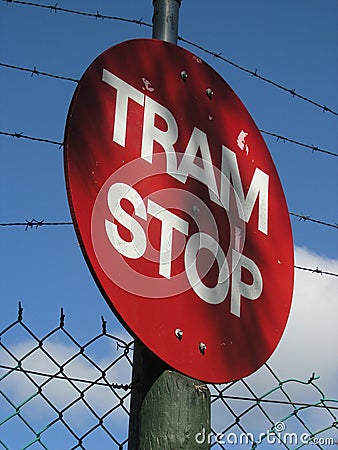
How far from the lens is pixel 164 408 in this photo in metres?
1.57

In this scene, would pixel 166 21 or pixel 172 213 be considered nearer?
pixel 172 213

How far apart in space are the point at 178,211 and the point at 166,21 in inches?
18.4

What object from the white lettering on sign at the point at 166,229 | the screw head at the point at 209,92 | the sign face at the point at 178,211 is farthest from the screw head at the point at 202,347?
the screw head at the point at 209,92

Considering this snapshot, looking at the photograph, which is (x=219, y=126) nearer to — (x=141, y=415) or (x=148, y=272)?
(x=148, y=272)

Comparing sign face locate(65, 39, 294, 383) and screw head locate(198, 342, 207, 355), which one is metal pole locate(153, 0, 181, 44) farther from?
screw head locate(198, 342, 207, 355)

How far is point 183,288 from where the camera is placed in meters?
1.67

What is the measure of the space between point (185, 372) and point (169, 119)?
1.71 ft

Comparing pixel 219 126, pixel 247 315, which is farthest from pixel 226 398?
pixel 219 126

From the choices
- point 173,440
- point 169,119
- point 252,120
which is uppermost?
point 252,120

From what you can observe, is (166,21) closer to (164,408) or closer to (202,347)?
(202,347)

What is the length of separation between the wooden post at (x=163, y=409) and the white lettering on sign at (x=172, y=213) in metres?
0.17

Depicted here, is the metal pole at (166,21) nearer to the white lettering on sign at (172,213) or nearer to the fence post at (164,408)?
the white lettering on sign at (172,213)

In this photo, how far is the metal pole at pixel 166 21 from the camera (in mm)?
1924

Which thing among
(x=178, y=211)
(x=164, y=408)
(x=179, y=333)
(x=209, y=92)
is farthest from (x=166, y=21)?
(x=164, y=408)
